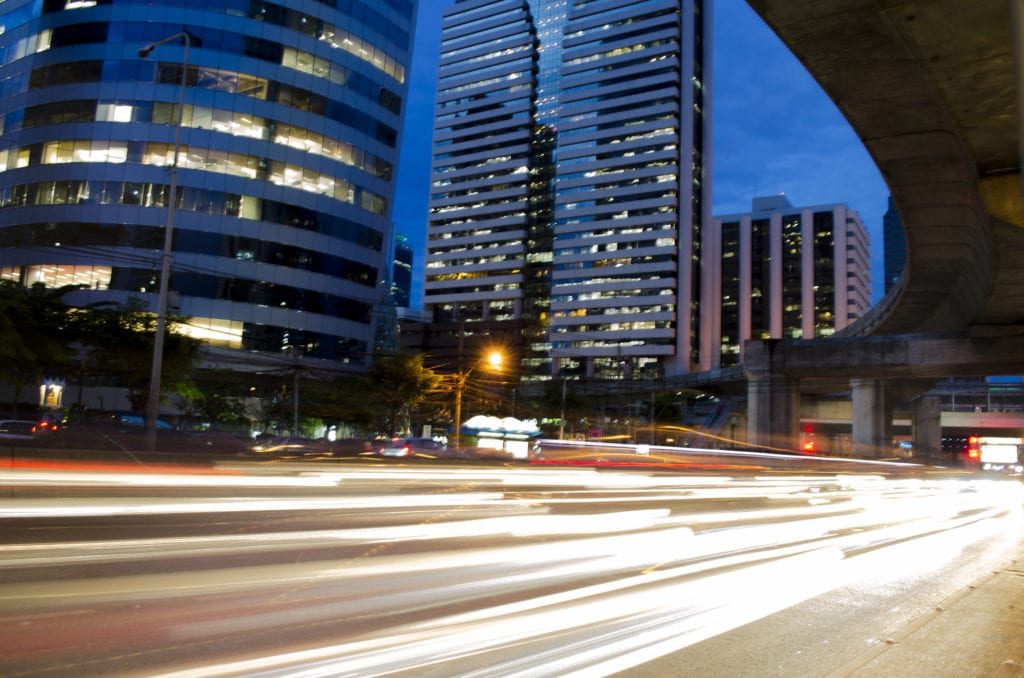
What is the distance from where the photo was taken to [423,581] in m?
8.79

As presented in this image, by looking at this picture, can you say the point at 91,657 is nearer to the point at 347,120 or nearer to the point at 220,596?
the point at 220,596

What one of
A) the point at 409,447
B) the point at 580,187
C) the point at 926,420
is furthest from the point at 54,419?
the point at 580,187

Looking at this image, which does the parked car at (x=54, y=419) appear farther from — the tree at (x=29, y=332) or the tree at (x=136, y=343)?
the tree at (x=136, y=343)

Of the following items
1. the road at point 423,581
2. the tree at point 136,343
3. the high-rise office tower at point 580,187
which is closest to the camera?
the road at point 423,581

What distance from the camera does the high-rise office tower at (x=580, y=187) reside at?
13500 cm

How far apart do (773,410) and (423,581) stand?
3258 cm

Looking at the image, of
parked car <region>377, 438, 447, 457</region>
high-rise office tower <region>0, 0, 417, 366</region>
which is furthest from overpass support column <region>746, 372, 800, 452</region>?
high-rise office tower <region>0, 0, 417, 366</region>

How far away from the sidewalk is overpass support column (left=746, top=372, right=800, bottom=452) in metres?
29.1

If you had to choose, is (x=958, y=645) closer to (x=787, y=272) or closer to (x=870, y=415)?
(x=870, y=415)

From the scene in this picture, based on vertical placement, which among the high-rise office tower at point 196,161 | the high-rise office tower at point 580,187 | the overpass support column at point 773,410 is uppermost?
the high-rise office tower at point 580,187

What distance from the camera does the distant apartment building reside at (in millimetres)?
148625

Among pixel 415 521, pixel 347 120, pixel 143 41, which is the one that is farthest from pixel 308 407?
pixel 415 521

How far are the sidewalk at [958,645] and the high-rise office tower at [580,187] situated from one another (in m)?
115

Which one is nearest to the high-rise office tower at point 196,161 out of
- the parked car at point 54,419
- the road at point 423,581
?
the parked car at point 54,419
